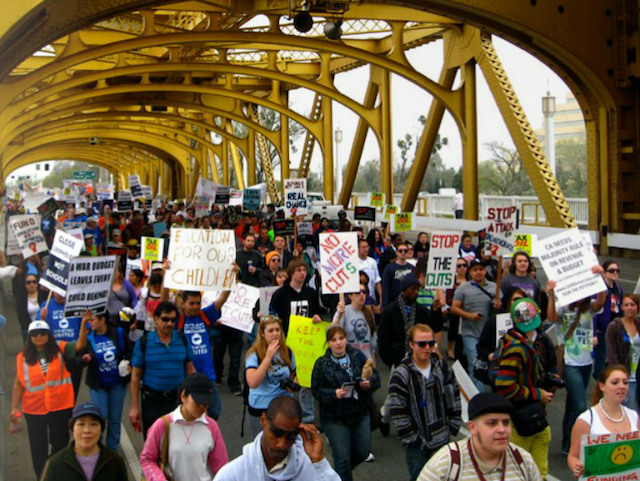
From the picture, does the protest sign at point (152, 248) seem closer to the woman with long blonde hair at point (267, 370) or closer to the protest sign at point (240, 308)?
the protest sign at point (240, 308)

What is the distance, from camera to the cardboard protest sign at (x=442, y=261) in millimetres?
10508

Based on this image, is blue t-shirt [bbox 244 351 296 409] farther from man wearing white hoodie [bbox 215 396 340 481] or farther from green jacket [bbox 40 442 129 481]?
man wearing white hoodie [bbox 215 396 340 481]

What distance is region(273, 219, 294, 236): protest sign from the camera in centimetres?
1766

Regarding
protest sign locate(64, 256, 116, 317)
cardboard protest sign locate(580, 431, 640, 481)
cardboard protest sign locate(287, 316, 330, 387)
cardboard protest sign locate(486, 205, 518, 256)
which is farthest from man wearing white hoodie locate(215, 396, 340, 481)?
cardboard protest sign locate(486, 205, 518, 256)

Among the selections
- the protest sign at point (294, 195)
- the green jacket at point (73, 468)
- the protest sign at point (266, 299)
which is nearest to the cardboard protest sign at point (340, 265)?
the protest sign at point (266, 299)

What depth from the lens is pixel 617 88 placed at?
21.1 metres

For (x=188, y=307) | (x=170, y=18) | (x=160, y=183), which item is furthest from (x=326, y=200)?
(x=160, y=183)

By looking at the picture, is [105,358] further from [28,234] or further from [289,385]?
[28,234]

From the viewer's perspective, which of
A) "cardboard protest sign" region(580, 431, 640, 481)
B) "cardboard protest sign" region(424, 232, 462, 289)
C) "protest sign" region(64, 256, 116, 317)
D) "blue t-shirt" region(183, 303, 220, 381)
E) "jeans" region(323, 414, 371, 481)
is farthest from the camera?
"cardboard protest sign" region(424, 232, 462, 289)

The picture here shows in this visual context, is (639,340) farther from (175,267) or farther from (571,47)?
(571,47)

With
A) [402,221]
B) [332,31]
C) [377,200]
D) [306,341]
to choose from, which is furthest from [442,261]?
[377,200]

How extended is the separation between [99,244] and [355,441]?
14330mm

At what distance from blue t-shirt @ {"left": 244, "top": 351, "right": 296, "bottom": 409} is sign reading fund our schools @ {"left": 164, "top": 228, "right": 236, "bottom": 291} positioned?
2618 millimetres

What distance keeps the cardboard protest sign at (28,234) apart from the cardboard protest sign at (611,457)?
10.3 metres
